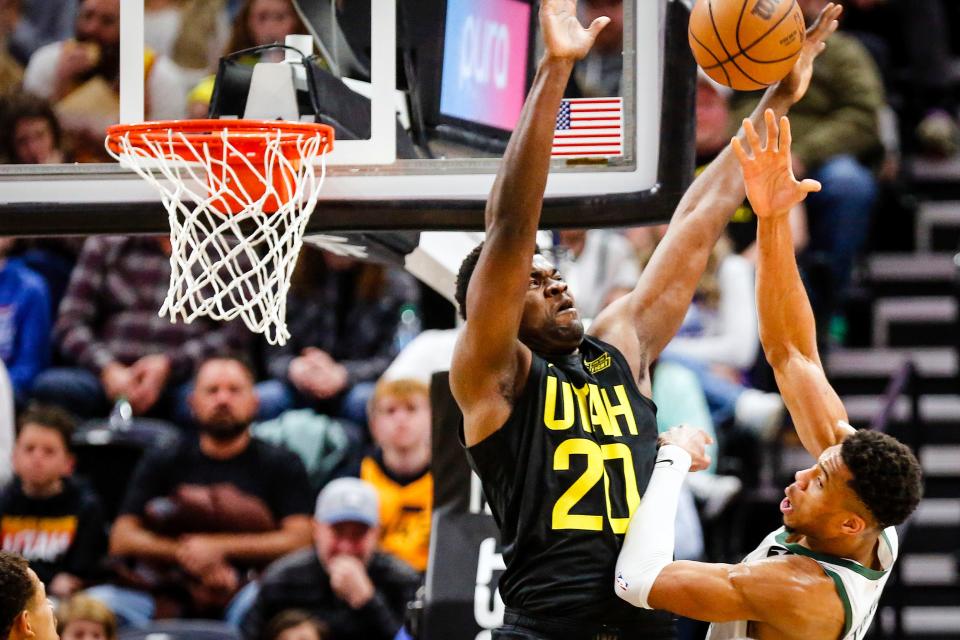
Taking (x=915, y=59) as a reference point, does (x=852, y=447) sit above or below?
below

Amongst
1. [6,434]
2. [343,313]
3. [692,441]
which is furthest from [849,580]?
[6,434]

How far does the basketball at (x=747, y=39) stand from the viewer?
4242 mm

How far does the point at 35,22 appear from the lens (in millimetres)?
8648

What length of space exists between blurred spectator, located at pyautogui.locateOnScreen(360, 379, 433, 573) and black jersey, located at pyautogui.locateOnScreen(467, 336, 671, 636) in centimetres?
286

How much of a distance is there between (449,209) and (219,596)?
3.05 meters

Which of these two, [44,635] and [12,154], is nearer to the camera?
[44,635]

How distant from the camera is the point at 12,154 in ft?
23.3

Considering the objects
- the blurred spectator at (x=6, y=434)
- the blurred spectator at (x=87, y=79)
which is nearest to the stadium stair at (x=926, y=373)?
A: the blurred spectator at (x=87, y=79)

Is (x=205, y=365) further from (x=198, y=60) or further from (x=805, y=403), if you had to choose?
(x=805, y=403)

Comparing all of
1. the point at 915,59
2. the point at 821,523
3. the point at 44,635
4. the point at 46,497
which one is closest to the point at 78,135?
the point at 46,497

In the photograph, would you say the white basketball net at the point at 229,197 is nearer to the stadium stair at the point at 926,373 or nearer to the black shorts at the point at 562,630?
the black shorts at the point at 562,630

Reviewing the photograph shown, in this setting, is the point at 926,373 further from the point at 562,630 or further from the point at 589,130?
the point at 562,630

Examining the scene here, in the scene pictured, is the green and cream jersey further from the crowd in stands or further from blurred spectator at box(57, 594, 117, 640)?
blurred spectator at box(57, 594, 117, 640)

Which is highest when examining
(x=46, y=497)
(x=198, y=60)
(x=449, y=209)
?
(x=198, y=60)
